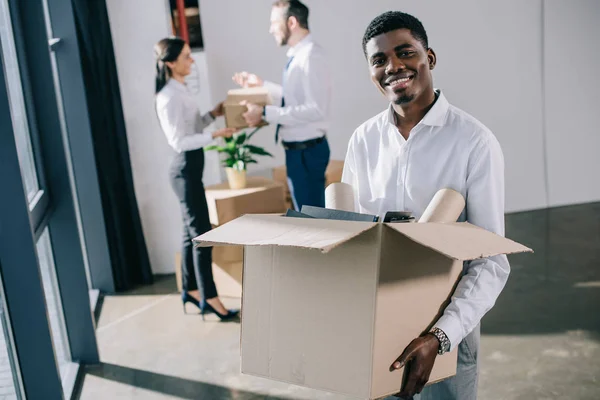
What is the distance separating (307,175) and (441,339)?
2444 mm

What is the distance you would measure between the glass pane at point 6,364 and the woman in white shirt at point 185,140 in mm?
1267

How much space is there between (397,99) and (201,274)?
93.1 inches

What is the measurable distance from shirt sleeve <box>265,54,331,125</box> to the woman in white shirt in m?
0.30

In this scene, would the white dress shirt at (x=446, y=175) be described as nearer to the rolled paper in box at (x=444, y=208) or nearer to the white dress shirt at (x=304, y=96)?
the rolled paper in box at (x=444, y=208)

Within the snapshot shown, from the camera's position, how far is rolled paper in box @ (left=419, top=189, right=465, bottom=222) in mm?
1240

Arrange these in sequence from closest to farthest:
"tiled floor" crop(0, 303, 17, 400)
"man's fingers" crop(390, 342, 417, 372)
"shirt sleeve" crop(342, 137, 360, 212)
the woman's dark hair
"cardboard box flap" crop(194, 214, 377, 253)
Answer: "cardboard box flap" crop(194, 214, 377, 253), "man's fingers" crop(390, 342, 417, 372), "shirt sleeve" crop(342, 137, 360, 212), "tiled floor" crop(0, 303, 17, 400), the woman's dark hair

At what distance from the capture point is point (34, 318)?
92.7 inches

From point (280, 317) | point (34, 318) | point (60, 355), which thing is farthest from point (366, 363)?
point (60, 355)

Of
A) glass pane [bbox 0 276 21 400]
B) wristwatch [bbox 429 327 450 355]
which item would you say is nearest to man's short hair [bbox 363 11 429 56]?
wristwatch [bbox 429 327 450 355]

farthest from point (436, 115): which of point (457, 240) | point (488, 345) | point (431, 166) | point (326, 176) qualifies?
point (326, 176)

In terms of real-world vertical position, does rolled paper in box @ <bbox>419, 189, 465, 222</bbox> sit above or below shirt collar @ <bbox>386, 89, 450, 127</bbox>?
below

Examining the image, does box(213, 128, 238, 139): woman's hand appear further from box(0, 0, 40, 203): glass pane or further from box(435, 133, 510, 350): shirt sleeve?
box(435, 133, 510, 350): shirt sleeve

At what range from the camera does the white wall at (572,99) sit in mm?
5164

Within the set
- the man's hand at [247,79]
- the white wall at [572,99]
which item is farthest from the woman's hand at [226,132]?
the white wall at [572,99]
